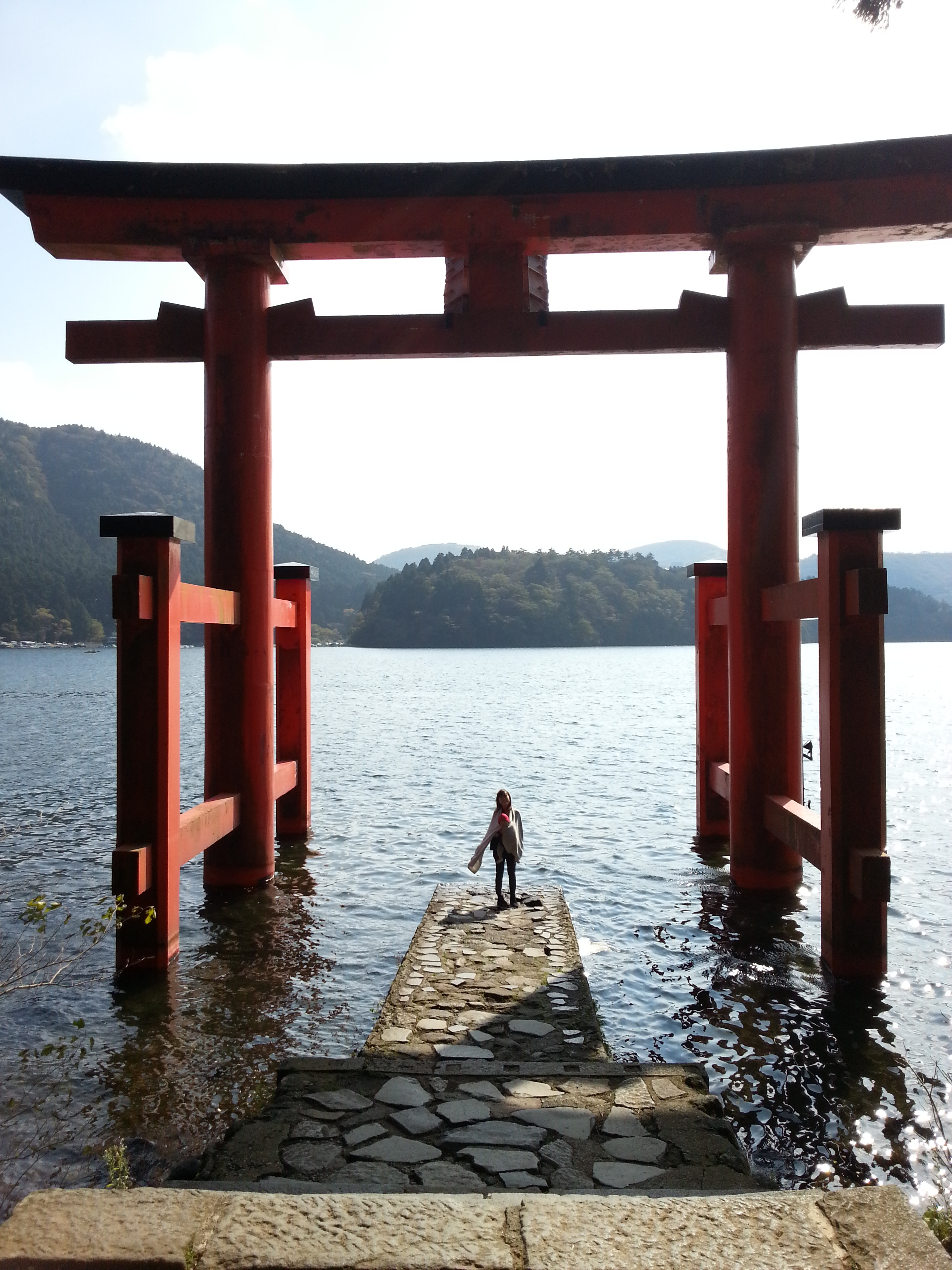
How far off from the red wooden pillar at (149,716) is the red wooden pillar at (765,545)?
4960 millimetres

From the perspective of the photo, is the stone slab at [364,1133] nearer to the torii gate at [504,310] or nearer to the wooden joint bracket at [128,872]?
the wooden joint bracket at [128,872]

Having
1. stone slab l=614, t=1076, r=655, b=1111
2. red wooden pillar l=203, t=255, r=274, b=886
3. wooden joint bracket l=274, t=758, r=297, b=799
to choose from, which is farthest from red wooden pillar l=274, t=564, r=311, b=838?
stone slab l=614, t=1076, r=655, b=1111

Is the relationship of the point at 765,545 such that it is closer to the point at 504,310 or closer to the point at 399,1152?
the point at 504,310

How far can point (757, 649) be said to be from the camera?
347 inches

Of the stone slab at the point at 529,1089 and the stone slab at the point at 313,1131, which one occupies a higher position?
the stone slab at the point at 313,1131

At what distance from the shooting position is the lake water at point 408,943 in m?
5.25

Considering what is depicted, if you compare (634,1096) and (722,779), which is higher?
(722,779)

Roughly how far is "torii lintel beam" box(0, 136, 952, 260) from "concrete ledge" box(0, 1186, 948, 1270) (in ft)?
27.3

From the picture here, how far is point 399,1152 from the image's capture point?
4.16m

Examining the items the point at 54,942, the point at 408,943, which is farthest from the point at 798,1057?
the point at 54,942

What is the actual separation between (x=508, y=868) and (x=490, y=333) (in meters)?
5.07

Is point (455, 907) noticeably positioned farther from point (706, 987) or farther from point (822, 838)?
point (822, 838)

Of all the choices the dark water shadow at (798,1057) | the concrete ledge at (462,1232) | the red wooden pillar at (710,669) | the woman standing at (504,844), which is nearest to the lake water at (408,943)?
the dark water shadow at (798,1057)

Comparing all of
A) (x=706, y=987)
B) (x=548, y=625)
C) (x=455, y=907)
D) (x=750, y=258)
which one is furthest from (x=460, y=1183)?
(x=548, y=625)
